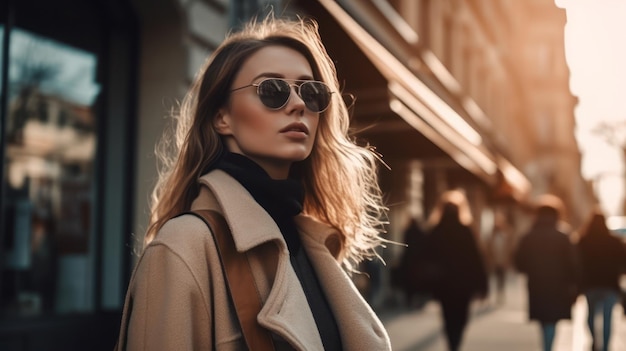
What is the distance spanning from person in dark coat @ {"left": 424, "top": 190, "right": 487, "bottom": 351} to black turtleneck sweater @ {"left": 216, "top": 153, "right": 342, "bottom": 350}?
21.4ft

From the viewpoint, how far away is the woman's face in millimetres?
2184

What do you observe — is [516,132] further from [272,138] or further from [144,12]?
[272,138]

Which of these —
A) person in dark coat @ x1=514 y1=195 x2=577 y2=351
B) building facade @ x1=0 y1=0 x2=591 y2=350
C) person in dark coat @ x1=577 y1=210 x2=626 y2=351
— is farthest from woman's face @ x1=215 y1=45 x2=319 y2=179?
person in dark coat @ x1=577 y1=210 x2=626 y2=351

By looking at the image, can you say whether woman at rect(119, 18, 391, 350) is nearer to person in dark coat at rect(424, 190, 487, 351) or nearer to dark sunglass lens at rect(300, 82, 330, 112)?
dark sunglass lens at rect(300, 82, 330, 112)

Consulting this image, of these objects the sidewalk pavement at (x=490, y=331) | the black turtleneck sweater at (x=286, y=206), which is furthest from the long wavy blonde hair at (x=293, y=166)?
the sidewalk pavement at (x=490, y=331)

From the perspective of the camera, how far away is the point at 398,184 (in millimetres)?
16516

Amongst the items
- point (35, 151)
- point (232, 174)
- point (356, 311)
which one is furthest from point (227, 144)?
point (35, 151)

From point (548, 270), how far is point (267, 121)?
6642 mm

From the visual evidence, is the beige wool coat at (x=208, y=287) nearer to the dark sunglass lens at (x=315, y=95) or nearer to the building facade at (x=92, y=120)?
the dark sunglass lens at (x=315, y=95)

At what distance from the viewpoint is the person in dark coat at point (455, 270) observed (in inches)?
339

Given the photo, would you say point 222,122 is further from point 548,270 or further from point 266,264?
point 548,270

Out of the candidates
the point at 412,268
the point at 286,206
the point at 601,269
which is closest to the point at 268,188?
the point at 286,206

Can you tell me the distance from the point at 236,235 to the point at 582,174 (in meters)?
87.0

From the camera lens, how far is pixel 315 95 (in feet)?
7.58
